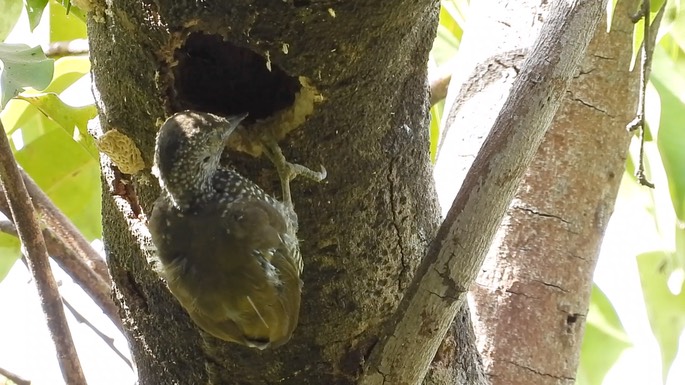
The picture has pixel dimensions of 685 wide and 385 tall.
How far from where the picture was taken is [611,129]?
2.67 metres

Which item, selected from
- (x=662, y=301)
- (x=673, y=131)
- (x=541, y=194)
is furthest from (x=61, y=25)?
(x=662, y=301)

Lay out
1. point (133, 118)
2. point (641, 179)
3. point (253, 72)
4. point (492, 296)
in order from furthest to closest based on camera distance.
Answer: point (492, 296) → point (641, 179) → point (253, 72) → point (133, 118)

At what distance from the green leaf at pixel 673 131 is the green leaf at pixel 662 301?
0.46m

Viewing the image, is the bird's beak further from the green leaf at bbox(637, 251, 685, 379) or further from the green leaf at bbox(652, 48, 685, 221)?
the green leaf at bbox(637, 251, 685, 379)

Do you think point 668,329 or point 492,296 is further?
point 668,329

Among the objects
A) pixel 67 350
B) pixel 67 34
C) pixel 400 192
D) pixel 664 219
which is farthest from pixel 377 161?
pixel 67 34

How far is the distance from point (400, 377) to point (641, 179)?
3.13 feet

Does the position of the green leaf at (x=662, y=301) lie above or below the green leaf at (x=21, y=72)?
above

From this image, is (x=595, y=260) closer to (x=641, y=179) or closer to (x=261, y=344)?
(x=641, y=179)

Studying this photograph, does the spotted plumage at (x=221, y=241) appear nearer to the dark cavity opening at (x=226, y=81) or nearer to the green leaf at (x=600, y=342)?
the dark cavity opening at (x=226, y=81)

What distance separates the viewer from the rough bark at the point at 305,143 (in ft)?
4.36

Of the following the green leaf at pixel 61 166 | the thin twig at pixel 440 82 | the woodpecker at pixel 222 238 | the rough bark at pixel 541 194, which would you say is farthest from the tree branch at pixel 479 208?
the green leaf at pixel 61 166

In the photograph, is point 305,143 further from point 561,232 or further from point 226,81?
point 561,232

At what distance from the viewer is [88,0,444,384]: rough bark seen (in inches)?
52.4
